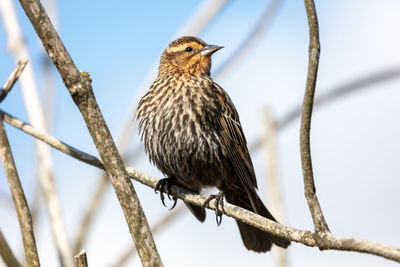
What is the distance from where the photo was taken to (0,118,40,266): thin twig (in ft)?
7.17

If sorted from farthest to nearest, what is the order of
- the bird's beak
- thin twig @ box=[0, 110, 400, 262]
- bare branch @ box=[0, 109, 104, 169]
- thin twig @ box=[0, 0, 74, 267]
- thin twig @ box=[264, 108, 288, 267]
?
1. the bird's beak
2. thin twig @ box=[264, 108, 288, 267]
3. thin twig @ box=[0, 0, 74, 267]
4. bare branch @ box=[0, 109, 104, 169]
5. thin twig @ box=[0, 110, 400, 262]

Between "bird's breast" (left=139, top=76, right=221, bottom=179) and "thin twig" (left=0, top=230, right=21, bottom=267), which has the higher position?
"bird's breast" (left=139, top=76, right=221, bottom=179)

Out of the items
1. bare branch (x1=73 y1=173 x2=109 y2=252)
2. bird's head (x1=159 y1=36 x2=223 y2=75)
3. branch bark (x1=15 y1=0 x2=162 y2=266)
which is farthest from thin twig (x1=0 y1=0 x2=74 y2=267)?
branch bark (x1=15 y1=0 x2=162 y2=266)

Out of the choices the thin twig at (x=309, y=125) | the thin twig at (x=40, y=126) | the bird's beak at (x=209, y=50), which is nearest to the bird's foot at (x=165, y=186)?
the thin twig at (x=40, y=126)

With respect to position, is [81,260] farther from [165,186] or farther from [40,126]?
[165,186]

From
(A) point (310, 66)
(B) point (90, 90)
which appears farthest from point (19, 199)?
(A) point (310, 66)

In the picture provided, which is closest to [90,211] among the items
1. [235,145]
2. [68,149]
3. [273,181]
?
[235,145]

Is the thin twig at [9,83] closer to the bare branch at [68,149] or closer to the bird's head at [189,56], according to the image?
the bare branch at [68,149]

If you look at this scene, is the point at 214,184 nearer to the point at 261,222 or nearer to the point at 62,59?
the point at 261,222

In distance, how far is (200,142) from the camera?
4367 millimetres

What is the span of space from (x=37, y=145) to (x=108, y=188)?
0.74 metres

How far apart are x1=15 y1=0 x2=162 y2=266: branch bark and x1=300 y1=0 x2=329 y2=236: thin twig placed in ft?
1.92

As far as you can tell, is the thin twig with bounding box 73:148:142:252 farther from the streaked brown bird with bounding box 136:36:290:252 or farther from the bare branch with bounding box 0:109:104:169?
the bare branch with bounding box 0:109:104:169

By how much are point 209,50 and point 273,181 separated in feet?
4.37
